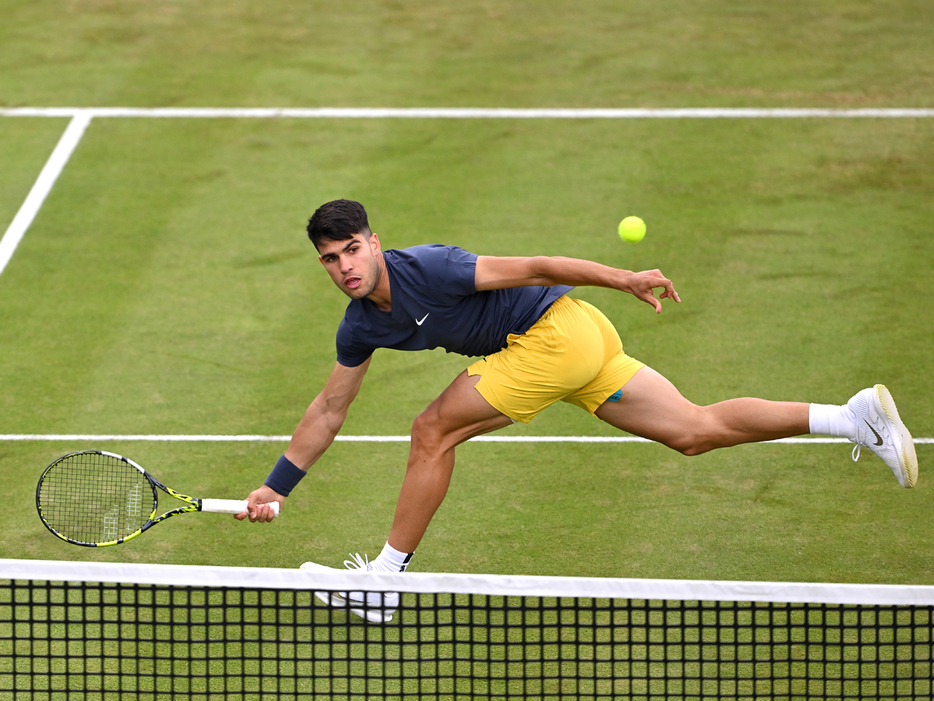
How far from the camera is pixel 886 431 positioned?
5.31 m

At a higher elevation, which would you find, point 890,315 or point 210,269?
point 210,269

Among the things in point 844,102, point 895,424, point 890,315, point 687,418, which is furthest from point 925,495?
point 844,102

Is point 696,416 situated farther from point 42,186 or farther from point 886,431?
point 42,186

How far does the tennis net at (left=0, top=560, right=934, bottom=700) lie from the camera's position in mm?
4246

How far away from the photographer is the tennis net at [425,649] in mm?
4246

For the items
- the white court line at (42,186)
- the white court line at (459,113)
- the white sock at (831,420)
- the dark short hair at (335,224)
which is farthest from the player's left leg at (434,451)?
the white court line at (459,113)

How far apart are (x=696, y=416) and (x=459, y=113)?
641cm

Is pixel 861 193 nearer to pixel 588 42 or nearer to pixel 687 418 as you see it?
pixel 588 42

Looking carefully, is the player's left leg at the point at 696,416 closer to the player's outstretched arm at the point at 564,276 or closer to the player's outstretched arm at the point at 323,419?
the player's outstretched arm at the point at 564,276

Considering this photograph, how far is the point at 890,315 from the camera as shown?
26.2 feet

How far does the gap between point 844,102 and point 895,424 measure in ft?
21.5

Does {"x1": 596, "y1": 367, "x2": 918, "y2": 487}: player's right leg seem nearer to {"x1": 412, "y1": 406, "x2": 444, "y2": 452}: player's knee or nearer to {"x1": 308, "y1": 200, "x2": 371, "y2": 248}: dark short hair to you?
{"x1": 412, "y1": 406, "x2": 444, "y2": 452}: player's knee

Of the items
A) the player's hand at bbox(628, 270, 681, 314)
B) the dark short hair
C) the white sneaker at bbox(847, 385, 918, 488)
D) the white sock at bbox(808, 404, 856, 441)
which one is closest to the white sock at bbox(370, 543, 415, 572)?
the dark short hair

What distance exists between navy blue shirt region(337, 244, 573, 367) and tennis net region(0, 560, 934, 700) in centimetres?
110
